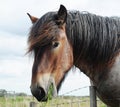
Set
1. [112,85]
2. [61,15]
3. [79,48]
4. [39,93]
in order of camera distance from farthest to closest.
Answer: [79,48]
[61,15]
[112,85]
[39,93]

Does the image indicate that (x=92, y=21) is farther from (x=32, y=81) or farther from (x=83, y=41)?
(x=32, y=81)

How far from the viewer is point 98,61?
5.52 meters

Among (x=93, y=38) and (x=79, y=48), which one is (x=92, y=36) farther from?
(x=79, y=48)

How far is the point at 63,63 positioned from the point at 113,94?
83 centimetres

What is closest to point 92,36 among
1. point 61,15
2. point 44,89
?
point 61,15

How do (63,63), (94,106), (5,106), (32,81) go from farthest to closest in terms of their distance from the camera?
(5,106)
(94,106)
(63,63)
(32,81)

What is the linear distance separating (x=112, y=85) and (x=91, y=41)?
721 millimetres

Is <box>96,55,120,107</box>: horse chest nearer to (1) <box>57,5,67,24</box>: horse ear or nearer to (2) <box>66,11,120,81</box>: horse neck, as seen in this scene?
(2) <box>66,11,120,81</box>: horse neck

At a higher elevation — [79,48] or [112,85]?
[79,48]

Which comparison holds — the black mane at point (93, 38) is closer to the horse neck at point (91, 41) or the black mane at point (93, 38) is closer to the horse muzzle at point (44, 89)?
the horse neck at point (91, 41)

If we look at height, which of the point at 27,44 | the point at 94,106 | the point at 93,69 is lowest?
the point at 94,106

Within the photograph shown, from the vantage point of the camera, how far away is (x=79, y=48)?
18.2 ft

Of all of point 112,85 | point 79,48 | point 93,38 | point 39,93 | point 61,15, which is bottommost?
point 39,93

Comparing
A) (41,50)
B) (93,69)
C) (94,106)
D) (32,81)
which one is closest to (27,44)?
(41,50)
